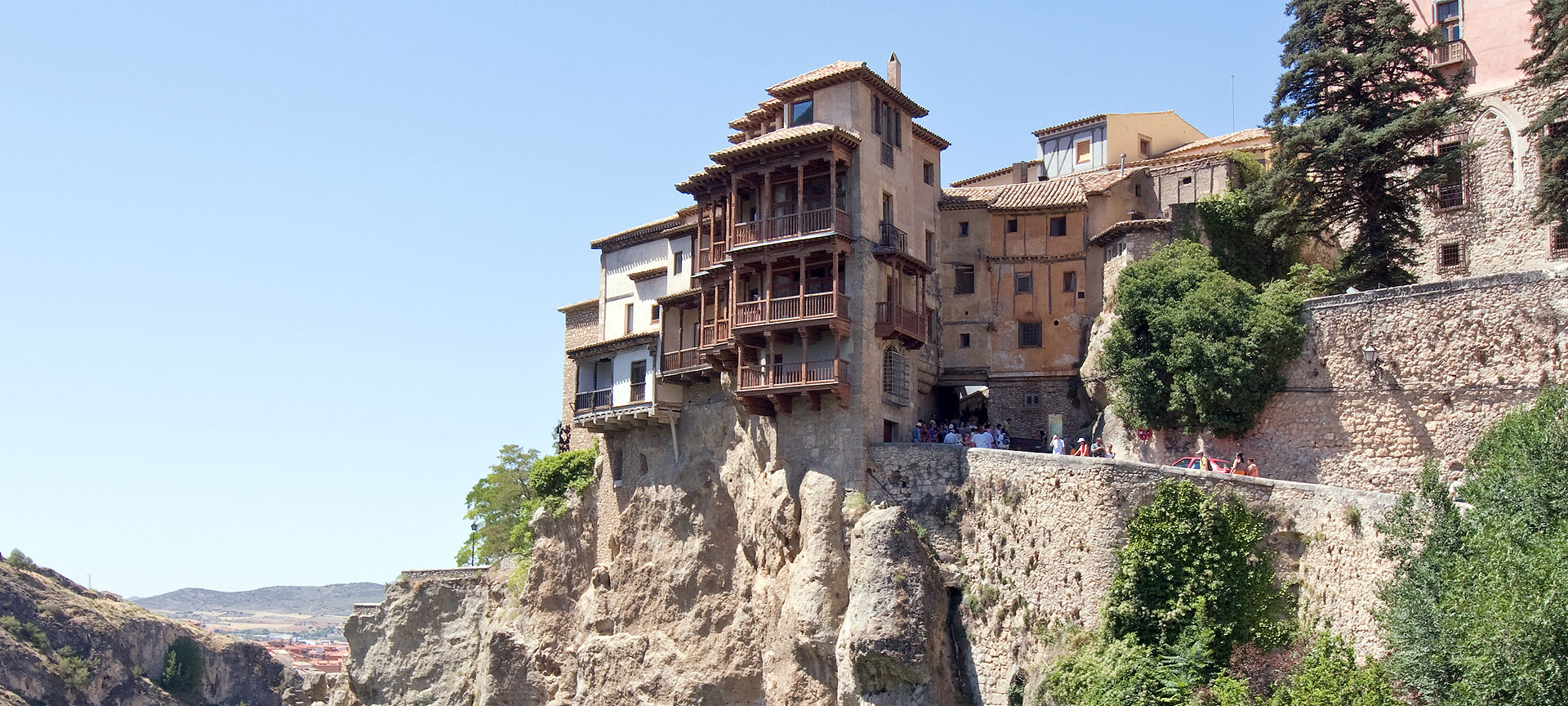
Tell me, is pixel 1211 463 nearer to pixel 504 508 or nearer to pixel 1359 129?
pixel 1359 129

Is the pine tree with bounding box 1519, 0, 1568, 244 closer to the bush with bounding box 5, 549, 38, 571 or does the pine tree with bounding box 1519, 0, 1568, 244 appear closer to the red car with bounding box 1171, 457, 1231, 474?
the red car with bounding box 1171, 457, 1231, 474

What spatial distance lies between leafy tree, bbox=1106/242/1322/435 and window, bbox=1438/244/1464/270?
5.61m

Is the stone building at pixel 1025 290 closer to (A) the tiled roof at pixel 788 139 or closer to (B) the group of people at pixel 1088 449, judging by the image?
(B) the group of people at pixel 1088 449

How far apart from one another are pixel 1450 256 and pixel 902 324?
53.8 ft

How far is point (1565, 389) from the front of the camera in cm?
3288

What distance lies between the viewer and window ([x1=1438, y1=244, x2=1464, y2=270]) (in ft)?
149

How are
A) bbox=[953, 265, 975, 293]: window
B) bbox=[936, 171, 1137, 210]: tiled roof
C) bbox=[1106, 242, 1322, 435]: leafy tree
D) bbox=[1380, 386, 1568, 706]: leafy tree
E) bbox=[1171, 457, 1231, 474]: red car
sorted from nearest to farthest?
1. bbox=[1380, 386, 1568, 706]: leafy tree
2. bbox=[1171, 457, 1231, 474]: red car
3. bbox=[1106, 242, 1322, 435]: leafy tree
4. bbox=[936, 171, 1137, 210]: tiled roof
5. bbox=[953, 265, 975, 293]: window

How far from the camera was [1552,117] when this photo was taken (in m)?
38.9

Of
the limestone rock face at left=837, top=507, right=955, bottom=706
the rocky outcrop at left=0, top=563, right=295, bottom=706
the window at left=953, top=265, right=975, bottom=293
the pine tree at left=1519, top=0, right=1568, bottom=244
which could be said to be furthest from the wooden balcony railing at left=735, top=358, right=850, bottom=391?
the rocky outcrop at left=0, top=563, right=295, bottom=706

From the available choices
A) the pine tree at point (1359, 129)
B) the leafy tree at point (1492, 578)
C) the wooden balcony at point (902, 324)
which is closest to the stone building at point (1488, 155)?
the pine tree at point (1359, 129)

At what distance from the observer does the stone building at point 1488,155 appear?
44438mm

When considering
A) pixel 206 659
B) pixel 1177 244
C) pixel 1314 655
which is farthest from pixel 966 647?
pixel 206 659

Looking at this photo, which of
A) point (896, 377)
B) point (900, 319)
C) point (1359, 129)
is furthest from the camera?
point (896, 377)

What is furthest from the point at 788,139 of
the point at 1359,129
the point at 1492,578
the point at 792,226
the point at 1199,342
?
the point at 1492,578
